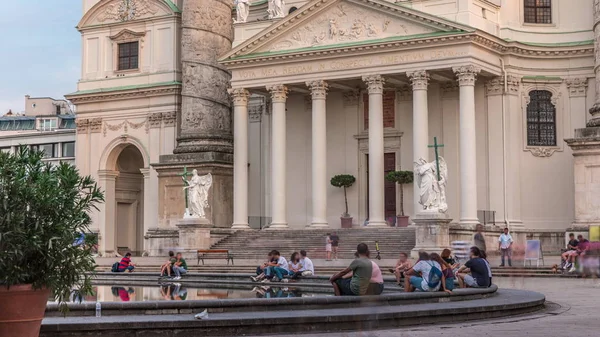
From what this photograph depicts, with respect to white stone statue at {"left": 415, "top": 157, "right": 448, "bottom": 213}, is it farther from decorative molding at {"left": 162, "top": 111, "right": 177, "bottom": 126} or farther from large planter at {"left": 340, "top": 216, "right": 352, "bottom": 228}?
decorative molding at {"left": 162, "top": 111, "right": 177, "bottom": 126}

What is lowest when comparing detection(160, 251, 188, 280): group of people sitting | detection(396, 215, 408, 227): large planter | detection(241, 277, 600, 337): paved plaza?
detection(241, 277, 600, 337): paved plaza

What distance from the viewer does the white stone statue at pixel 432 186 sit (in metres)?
39.4

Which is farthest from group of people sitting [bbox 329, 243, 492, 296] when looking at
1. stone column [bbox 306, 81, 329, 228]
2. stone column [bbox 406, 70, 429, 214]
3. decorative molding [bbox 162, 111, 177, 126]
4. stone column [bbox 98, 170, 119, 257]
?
stone column [bbox 98, 170, 119, 257]

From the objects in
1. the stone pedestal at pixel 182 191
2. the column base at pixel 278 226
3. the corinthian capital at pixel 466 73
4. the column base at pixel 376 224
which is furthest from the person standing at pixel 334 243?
the stone pedestal at pixel 182 191

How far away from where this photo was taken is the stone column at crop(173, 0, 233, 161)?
169ft

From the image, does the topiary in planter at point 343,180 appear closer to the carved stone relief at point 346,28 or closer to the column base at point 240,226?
the column base at point 240,226

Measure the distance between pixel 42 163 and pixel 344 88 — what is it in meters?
37.6

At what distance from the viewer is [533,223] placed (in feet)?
151

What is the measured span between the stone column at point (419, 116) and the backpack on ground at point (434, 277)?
2257 centimetres

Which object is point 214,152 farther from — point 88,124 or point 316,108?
point 88,124

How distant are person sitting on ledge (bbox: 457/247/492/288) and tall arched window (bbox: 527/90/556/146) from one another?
24.9m

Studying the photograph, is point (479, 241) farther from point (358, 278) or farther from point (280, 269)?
point (280, 269)

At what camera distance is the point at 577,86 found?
46.3 meters

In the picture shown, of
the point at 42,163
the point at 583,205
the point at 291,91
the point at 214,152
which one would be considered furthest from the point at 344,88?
the point at 42,163
